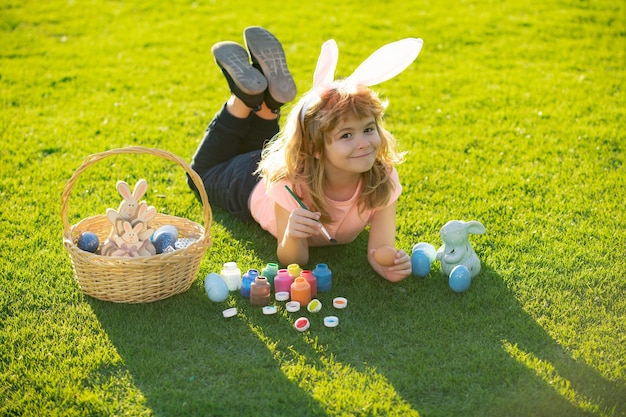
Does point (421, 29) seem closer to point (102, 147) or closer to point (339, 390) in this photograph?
point (102, 147)

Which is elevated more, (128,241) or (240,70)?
(240,70)

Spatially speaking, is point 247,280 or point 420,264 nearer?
point 247,280

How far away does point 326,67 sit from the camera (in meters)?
3.39

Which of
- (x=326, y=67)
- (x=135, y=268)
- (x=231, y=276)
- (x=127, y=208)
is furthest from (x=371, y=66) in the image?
(x=135, y=268)

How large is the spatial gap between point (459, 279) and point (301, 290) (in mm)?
735

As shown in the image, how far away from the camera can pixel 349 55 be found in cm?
685

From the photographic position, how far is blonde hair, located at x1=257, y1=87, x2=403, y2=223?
3338 millimetres

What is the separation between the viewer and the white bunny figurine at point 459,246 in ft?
11.5

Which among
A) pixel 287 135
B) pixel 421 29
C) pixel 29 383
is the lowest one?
pixel 421 29

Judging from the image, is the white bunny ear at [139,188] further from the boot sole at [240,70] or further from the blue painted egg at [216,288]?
the boot sole at [240,70]

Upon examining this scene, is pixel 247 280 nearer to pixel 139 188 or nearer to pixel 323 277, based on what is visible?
pixel 323 277

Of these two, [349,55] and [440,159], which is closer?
[440,159]

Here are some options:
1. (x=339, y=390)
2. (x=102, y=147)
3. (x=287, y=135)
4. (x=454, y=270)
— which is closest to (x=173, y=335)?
(x=339, y=390)

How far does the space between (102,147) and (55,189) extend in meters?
0.65
